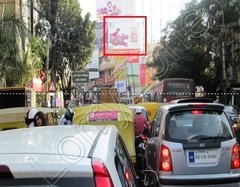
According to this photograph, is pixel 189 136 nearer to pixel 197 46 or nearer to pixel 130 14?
pixel 130 14

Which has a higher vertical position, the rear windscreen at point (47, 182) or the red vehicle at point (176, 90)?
the rear windscreen at point (47, 182)

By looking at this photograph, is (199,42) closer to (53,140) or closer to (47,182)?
(53,140)

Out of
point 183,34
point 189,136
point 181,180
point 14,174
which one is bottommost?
point 181,180

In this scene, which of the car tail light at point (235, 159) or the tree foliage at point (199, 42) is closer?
the car tail light at point (235, 159)

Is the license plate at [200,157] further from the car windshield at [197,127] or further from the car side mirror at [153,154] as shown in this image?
the car side mirror at [153,154]

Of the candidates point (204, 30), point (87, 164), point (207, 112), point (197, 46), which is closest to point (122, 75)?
point (197, 46)

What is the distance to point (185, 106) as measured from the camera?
23.0 ft

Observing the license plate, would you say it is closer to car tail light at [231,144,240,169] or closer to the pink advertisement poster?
car tail light at [231,144,240,169]

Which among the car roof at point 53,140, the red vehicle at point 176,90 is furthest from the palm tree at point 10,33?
the red vehicle at point 176,90

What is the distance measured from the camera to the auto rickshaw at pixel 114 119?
28.1ft

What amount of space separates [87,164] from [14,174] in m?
0.34

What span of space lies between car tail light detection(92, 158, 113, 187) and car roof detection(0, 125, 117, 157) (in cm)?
14

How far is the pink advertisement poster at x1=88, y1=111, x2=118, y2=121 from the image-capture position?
28.8ft

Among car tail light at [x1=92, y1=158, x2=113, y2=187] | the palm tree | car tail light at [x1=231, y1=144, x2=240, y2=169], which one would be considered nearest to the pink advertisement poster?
car tail light at [x1=231, y1=144, x2=240, y2=169]
